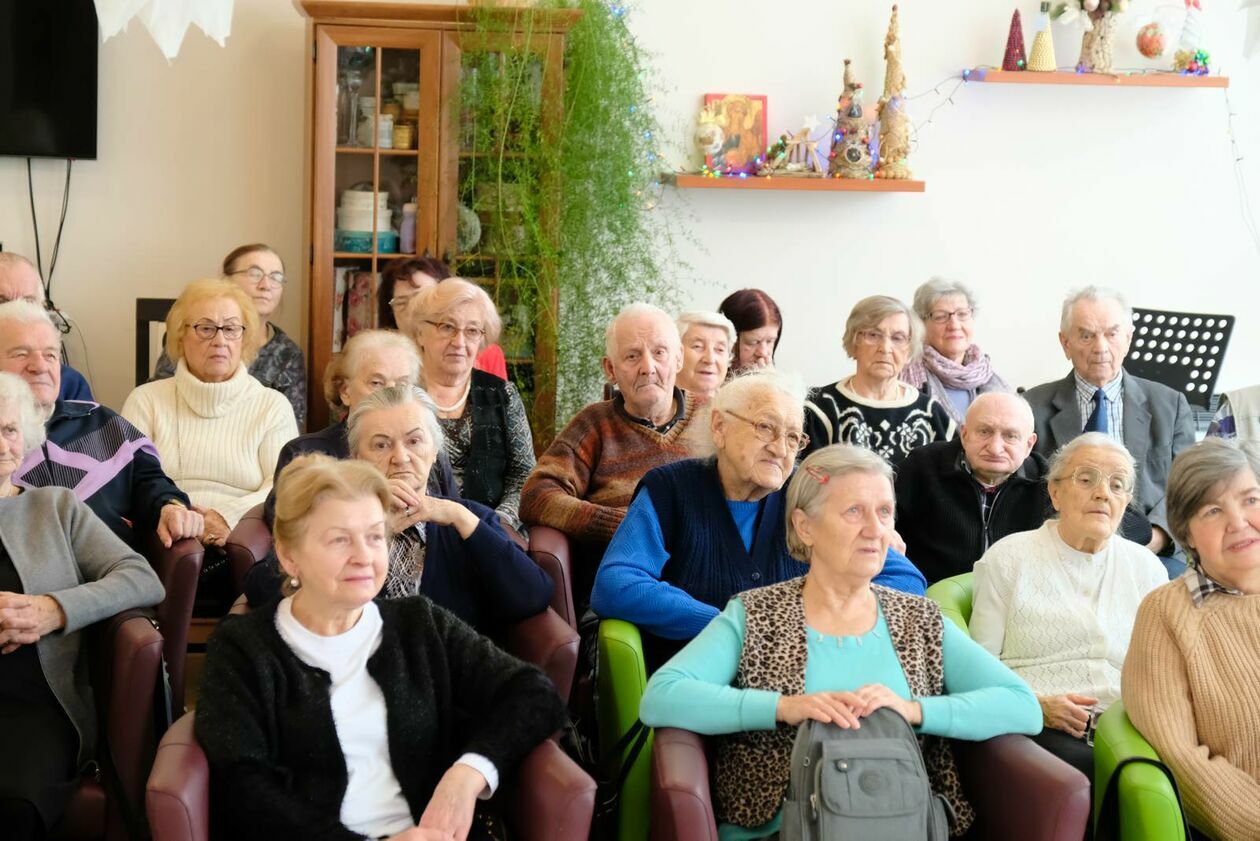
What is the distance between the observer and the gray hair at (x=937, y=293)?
4.58 m

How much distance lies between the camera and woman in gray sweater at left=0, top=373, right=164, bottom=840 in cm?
246

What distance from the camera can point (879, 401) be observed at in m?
3.99

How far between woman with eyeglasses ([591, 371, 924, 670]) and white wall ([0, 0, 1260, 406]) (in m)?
2.77

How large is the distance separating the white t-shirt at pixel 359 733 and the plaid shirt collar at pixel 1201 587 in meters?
1.28

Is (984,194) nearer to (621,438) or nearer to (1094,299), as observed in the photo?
(1094,299)

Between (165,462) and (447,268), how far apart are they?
1281 mm

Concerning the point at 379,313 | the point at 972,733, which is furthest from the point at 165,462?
the point at 972,733

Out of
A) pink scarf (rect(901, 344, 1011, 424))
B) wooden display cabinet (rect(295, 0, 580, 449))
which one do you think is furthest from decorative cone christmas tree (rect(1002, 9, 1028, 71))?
wooden display cabinet (rect(295, 0, 580, 449))

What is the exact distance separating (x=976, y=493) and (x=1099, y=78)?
2.73 metres

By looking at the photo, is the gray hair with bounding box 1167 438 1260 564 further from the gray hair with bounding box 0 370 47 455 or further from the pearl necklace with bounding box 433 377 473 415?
the gray hair with bounding box 0 370 47 455

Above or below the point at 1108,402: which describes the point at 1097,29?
above

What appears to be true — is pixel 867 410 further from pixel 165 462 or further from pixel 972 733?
pixel 165 462

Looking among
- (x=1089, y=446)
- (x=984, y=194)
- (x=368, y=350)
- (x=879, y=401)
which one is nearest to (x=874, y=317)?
(x=879, y=401)

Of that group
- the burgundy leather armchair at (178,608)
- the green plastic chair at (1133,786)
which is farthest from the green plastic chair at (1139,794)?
the burgundy leather armchair at (178,608)
